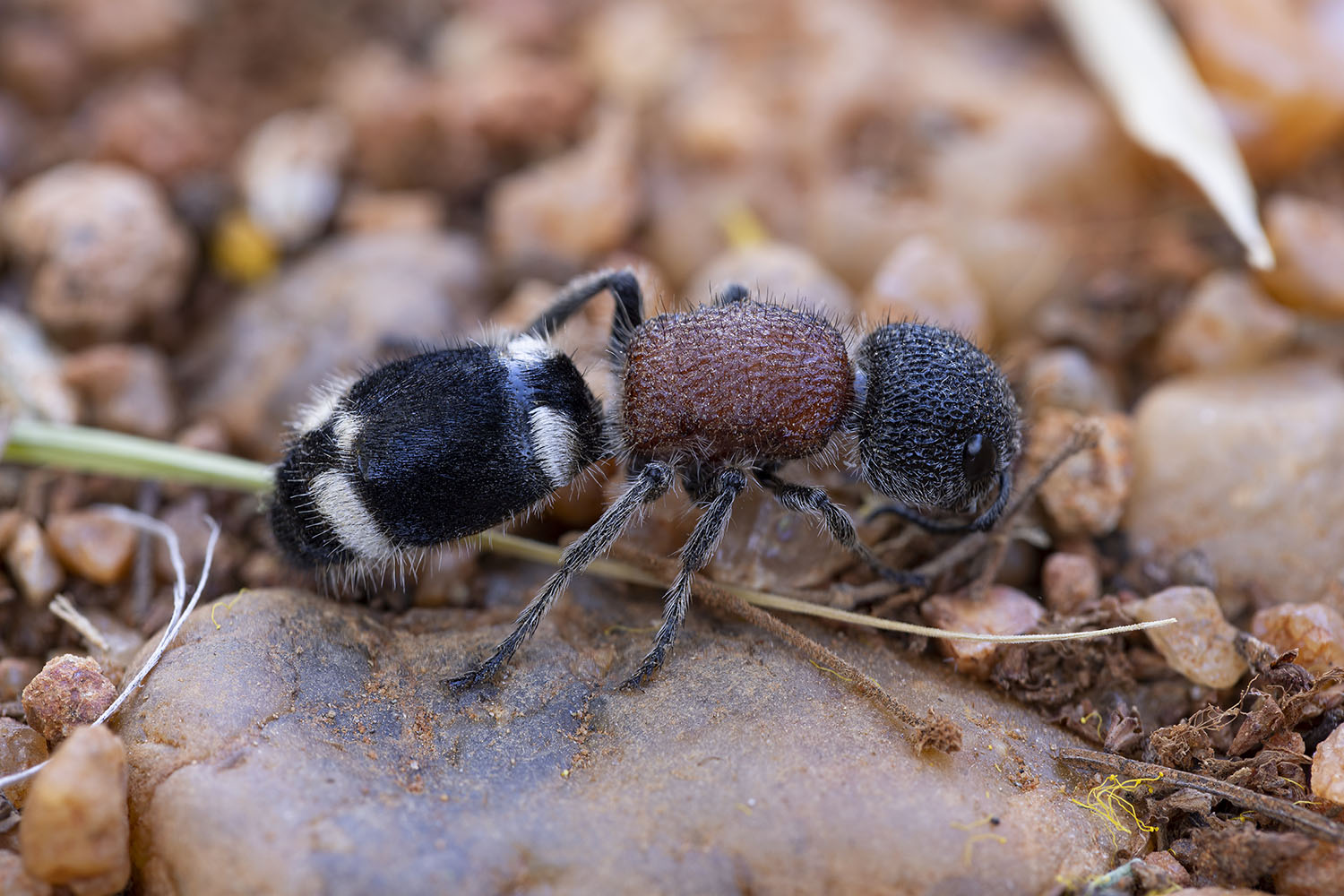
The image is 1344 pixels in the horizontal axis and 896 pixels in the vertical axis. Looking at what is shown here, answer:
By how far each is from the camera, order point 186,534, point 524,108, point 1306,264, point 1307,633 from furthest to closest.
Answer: point 524,108 → point 1306,264 → point 186,534 → point 1307,633

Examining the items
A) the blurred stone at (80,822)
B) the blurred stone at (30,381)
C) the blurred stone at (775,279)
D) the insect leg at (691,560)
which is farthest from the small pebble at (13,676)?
the blurred stone at (775,279)

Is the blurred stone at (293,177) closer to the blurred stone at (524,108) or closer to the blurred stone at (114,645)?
the blurred stone at (524,108)

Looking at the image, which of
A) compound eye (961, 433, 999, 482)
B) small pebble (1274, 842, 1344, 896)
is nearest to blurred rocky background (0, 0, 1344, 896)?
small pebble (1274, 842, 1344, 896)

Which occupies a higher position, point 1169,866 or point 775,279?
point 775,279

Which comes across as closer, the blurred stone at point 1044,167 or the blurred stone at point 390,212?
the blurred stone at point 1044,167

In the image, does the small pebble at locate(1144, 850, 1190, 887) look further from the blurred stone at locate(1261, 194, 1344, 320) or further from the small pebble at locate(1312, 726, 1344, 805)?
the blurred stone at locate(1261, 194, 1344, 320)

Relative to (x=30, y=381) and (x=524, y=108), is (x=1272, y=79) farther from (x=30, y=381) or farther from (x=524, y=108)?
(x=30, y=381)

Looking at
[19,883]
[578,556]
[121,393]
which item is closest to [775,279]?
[578,556]

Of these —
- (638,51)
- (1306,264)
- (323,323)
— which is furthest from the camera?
(638,51)
